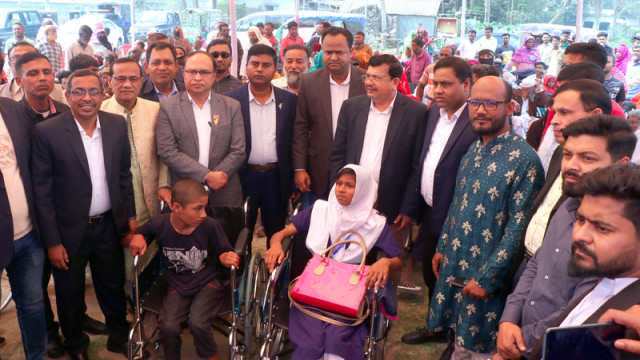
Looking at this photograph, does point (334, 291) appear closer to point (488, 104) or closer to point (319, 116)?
point (488, 104)

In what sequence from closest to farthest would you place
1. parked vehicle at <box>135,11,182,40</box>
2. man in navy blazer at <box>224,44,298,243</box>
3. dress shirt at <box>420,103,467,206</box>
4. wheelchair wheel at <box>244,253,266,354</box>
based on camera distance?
wheelchair wheel at <box>244,253,266,354</box>
dress shirt at <box>420,103,467,206</box>
man in navy blazer at <box>224,44,298,243</box>
parked vehicle at <box>135,11,182,40</box>

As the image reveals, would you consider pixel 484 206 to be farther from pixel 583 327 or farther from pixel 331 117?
pixel 331 117

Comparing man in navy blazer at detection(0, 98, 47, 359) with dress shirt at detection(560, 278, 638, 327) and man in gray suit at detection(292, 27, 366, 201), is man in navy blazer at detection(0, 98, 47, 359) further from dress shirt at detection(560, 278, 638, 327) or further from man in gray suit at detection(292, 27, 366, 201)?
dress shirt at detection(560, 278, 638, 327)

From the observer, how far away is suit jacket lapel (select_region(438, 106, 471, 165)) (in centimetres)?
315

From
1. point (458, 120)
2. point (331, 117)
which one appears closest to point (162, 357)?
point (331, 117)

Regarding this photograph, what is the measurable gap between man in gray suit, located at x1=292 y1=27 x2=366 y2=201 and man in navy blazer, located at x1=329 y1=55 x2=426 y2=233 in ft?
0.94

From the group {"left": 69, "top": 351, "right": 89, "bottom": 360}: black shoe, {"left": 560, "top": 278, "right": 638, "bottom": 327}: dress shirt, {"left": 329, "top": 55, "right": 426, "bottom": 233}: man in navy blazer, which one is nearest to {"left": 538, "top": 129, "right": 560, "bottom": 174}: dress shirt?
{"left": 329, "top": 55, "right": 426, "bottom": 233}: man in navy blazer

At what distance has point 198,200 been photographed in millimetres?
3006

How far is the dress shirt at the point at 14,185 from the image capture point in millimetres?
2688

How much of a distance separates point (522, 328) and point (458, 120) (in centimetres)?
148

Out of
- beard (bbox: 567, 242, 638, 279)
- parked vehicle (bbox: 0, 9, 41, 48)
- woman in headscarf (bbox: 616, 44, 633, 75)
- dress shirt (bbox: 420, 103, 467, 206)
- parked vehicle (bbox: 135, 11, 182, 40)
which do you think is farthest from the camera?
parked vehicle (bbox: 135, 11, 182, 40)

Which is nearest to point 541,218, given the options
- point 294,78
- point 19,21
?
point 294,78

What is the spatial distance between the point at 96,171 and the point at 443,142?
85.6 inches

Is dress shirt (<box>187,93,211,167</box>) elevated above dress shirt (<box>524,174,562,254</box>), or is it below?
above
